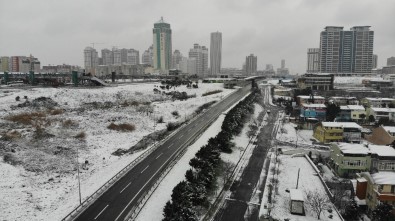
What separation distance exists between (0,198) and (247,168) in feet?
94.7

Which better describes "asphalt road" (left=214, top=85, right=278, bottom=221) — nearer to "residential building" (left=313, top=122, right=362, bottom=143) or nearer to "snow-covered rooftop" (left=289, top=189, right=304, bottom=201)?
"snow-covered rooftop" (left=289, top=189, right=304, bottom=201)

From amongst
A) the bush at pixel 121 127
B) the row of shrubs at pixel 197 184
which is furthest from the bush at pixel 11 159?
the row of shrubs at pixel 197 184

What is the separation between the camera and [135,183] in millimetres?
33000

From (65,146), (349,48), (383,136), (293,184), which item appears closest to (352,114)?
(383,136)

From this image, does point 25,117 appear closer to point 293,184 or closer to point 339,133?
point 293,184

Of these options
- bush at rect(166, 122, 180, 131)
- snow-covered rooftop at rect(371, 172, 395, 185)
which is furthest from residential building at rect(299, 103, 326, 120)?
snow-covered rooftop at rect(371, 172, 395, 185)

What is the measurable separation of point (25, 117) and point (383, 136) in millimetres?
65660

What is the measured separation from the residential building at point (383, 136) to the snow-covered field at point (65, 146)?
125 feet

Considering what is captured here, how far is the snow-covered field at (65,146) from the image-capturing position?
1154 inches

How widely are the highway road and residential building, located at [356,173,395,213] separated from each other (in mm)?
23255

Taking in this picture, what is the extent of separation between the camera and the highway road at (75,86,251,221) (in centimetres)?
2681

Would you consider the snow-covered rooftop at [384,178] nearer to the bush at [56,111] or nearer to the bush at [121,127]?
the bush at [121,127]

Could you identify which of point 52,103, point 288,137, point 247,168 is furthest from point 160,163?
point 52,103

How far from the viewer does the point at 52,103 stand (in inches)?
2852
